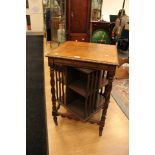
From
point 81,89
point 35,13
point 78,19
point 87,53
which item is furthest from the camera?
point 35,13

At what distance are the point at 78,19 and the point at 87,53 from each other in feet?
6.17

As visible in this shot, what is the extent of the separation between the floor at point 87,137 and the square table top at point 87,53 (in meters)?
0.81

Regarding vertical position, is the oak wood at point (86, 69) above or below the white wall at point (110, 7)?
below

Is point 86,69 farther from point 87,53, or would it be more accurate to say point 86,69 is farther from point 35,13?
point 35,13

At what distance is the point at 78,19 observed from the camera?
3.05 meters

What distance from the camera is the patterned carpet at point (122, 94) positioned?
6.76ft

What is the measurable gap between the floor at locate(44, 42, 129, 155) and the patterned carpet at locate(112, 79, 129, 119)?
0.17 metres

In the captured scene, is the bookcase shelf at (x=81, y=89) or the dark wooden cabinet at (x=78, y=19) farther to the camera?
the dark wooden cabinet at (x=78, y=19)

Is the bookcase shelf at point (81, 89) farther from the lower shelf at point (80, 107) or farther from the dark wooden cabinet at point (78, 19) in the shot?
the dark wooden cabinet at point (78, 19)

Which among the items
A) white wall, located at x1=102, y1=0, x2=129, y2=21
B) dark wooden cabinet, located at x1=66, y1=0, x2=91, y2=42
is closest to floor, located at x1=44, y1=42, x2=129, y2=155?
dark wooden cabinet, located at x1=66, y1=0, x2=91, y2=42

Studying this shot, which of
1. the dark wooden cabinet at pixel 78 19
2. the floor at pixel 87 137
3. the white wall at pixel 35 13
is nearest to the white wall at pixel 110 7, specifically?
the dark wooden cabinet at pixel 78 19

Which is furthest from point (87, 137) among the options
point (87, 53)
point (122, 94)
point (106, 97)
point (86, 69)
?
point (122, 94)

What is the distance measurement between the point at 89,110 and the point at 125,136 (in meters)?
0.47
